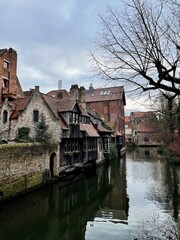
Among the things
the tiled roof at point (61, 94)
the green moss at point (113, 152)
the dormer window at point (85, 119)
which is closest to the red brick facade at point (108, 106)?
the tiled roof at point (61, 94)

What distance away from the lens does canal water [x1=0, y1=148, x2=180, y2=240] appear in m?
10.6

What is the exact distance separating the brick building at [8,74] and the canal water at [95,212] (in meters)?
14.1

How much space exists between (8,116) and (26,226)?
16004 millimetres

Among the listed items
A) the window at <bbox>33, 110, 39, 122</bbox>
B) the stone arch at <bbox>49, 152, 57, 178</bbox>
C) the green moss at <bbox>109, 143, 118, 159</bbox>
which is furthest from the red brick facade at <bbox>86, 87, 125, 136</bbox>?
the stone arch at <bbox>49, 152, 57, 178</bbox>

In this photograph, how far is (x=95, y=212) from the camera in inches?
545

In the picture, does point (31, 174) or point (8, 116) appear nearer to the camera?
point (31, 174)

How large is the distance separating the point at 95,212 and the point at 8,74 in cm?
2243

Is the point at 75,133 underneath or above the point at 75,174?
above

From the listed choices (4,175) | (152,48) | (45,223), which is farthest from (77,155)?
(152,48)

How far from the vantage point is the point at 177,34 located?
22.8 feet

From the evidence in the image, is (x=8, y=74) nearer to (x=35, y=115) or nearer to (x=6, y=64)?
(x=6, y=64)

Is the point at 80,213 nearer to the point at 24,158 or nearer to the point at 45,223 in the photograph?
the point at 45,223

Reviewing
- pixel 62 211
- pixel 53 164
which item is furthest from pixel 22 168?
pixel 62 211

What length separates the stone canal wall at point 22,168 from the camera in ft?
51.1
